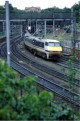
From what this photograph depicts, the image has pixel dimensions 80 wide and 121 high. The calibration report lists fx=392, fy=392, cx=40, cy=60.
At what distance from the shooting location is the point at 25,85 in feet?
25.8

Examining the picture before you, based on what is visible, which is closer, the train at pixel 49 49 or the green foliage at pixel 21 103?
the green foliage at pixel 21 103

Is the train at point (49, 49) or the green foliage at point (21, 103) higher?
the green foliage at point (21, 103)

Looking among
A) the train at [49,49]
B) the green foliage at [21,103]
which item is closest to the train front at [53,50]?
the train at [49,49]

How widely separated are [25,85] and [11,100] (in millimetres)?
696

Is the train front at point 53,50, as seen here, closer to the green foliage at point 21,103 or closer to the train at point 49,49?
the train at point 49,49

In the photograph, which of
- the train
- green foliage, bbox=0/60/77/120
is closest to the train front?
the train

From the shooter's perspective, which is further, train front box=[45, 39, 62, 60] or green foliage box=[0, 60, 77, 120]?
train front box=[45, 39, 62, 60]

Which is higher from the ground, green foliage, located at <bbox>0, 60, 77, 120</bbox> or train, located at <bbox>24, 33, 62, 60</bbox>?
green foliage, located at <bbox>0, 60, 77, 120</bbox>

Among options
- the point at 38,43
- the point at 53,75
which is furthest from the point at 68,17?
the point at 53,75

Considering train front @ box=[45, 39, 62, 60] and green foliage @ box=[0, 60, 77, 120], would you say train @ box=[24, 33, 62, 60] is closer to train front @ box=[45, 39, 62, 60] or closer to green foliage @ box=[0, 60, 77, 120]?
train front @ box=[45, 39, 62, 60]

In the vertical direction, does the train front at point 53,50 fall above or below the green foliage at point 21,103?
below

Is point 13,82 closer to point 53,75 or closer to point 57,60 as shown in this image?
point 53,75

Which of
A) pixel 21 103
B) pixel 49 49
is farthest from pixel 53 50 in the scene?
pixel 21 103

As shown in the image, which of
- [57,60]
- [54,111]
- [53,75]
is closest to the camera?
[54,111]
